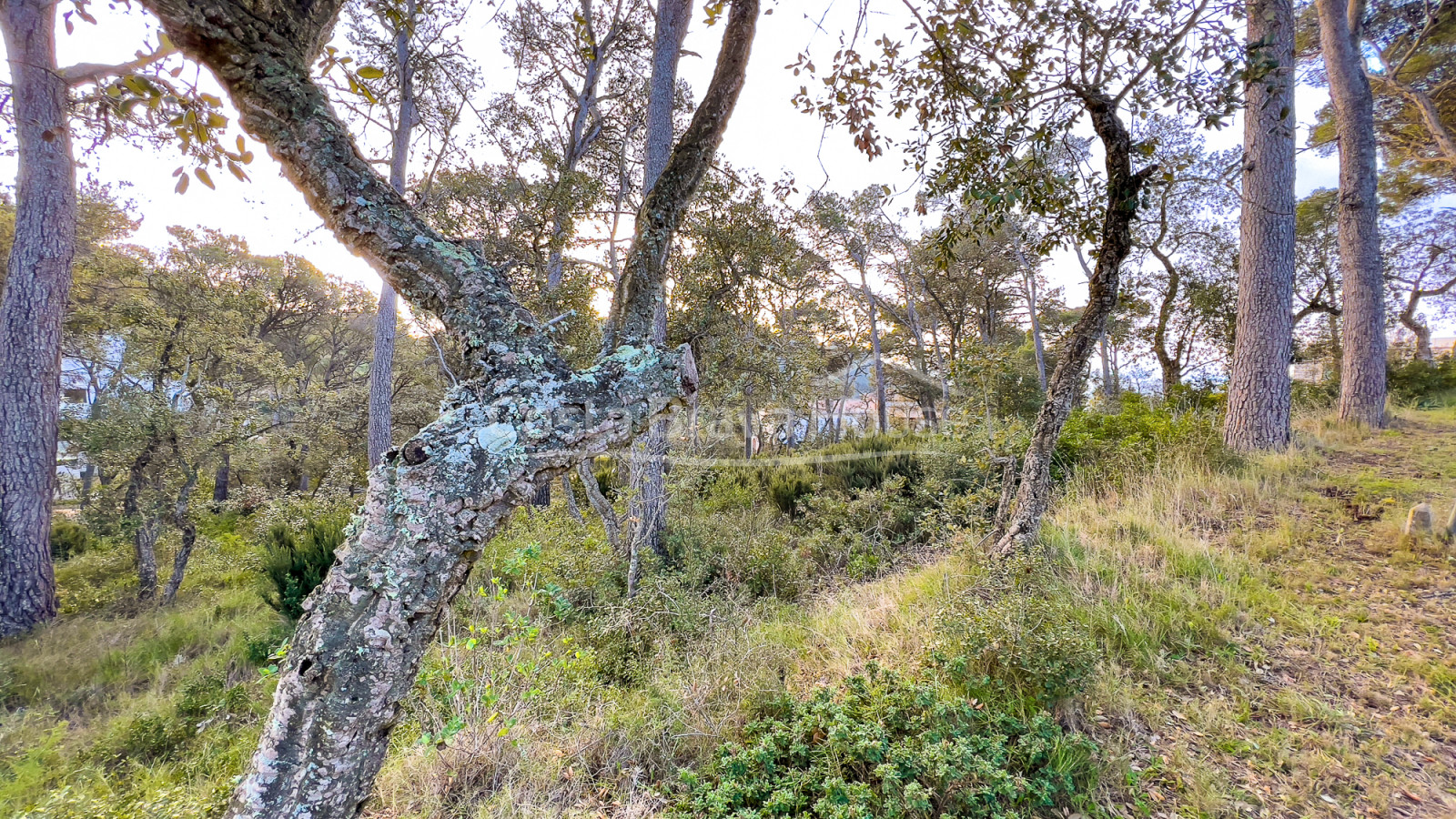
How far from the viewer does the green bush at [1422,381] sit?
8564mm

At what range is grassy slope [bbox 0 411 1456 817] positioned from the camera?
1917mm

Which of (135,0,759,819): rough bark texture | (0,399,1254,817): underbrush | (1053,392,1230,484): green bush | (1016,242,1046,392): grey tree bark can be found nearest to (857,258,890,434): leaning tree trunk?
(1016,242,1046,392): grey tree bark

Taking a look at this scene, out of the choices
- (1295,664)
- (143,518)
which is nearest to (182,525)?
(143,518)

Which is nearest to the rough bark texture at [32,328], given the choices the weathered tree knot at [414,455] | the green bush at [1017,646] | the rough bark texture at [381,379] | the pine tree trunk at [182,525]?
the pine tree trunk at [182,525]

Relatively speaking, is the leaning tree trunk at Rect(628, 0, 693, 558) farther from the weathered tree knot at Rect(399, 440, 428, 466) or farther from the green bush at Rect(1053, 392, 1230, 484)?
the green bush at Rect(1053, 392, 1230, 484)

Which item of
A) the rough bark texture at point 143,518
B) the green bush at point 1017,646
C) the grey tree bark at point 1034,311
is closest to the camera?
the green bush at point 1017,646

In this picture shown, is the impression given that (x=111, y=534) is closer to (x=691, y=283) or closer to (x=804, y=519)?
(x=691, y=283)

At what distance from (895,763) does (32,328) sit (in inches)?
333

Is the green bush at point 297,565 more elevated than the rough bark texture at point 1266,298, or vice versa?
the rough bark texture at point 1266,298

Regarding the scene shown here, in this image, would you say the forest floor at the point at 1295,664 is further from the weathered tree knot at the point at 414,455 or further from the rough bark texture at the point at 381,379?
the rough bark texture at the point at 381,379

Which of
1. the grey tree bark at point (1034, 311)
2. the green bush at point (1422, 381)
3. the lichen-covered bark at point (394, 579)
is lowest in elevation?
the lichen-covered bark at point (394, 579)

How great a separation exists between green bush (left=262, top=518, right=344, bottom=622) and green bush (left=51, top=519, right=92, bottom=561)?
23.0ft

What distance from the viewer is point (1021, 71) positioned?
2.52 m

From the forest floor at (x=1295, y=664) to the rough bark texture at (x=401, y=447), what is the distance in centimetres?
239
